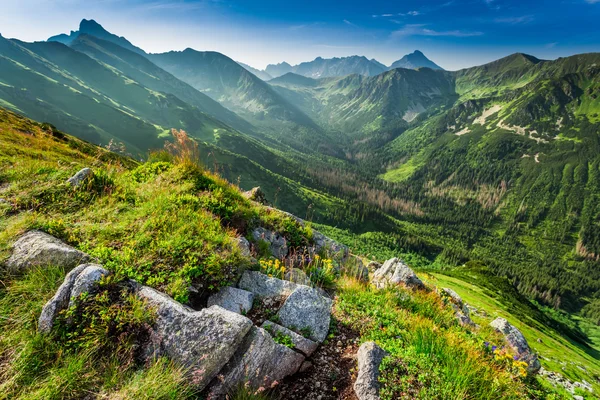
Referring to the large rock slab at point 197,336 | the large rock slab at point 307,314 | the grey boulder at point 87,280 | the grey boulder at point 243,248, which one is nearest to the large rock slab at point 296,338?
the large rock slab at point 307,314

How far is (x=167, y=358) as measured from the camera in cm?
452

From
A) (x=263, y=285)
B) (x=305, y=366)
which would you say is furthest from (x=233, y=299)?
(x=305, y=366)

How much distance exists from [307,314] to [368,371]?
1758 mm

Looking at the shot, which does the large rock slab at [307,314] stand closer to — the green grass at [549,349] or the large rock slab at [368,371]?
the large rock slab at [368,371]

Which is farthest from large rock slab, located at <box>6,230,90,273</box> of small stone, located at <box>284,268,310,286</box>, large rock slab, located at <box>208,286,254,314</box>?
small stone, located at <box>284,268,310,286</box>

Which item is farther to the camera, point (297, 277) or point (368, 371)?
point (297, 277)

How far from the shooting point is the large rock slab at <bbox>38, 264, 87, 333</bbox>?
14.5 feet

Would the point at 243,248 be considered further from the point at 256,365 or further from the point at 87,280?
the point at 87,280

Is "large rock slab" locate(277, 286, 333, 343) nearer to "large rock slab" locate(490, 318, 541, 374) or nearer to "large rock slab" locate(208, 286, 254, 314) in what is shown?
"large rock slab" locate(208, 286, 254, 314)

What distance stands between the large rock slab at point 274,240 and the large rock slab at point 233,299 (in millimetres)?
3748

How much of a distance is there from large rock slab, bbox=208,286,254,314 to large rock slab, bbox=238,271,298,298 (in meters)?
0.45

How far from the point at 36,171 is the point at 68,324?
7.20m

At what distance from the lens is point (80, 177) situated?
28.1 feet

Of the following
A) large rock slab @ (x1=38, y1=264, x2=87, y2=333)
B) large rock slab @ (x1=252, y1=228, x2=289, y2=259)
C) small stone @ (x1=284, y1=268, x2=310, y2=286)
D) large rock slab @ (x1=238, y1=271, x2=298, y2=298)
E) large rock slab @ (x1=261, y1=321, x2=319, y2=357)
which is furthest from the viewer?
large rock slab @ (x1=252, y1=228, x2=289, y2=259)
